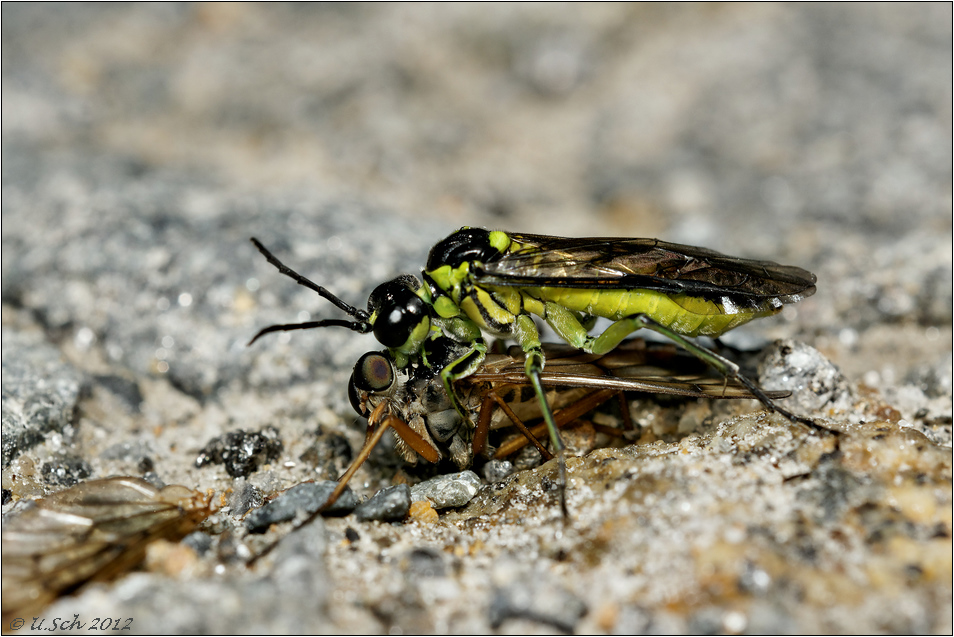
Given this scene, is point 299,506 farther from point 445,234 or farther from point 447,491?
point 445,234

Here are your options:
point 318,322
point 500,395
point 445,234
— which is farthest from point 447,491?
point 445,234

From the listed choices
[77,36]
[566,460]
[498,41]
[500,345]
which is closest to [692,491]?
[566,460]

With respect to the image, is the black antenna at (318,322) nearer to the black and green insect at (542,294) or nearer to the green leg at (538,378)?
the black and green insect at (542,294)

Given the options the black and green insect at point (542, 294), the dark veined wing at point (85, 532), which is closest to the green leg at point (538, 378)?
the black and green insect at point (542, 294)

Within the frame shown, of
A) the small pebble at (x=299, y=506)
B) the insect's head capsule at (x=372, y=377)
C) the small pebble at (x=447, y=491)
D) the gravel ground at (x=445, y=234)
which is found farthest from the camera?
the insect's head capsule at (x=372, y=377)

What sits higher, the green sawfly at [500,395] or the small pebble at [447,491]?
the green sawfly at [500,395]

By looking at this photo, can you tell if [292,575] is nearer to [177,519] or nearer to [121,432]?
[177,519]

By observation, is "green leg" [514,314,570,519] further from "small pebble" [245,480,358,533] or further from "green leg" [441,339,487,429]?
"small pebble" [245,480,358,533]
